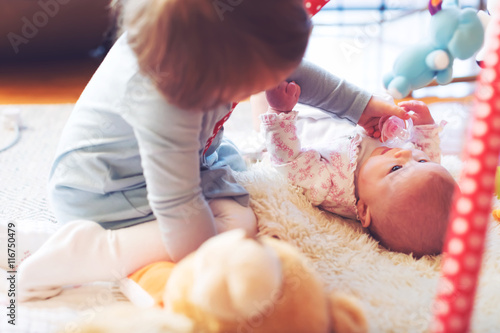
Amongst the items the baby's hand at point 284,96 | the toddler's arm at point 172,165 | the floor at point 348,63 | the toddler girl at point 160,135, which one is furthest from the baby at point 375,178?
the floor at point 348,63

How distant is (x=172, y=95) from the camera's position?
2.08ft

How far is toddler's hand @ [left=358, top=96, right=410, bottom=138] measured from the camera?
991 mm

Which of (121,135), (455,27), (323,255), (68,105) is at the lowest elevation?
(323,255)

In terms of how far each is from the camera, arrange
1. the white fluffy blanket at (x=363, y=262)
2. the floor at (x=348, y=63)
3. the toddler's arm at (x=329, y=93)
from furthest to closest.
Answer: the floor at (x=348, y=63)
the toddler's arm at (x=329, y=93)
the white fluffy blanket at (x=363, y=262)

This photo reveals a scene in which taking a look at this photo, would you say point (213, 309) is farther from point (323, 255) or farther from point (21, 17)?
point (21, 17)

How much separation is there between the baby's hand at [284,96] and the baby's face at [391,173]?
0.61ft

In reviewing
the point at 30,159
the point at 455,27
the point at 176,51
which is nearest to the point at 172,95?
the point at 176,51

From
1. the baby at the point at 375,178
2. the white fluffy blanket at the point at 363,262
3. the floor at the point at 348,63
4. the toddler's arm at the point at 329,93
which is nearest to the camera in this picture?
the white fluffy blanket at the point at 363,262

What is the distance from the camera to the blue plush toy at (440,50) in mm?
1052

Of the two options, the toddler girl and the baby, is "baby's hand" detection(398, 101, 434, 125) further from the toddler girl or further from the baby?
the toddler girl

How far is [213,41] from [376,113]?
1.72 ft

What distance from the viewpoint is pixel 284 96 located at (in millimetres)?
925

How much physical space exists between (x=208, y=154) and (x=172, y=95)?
33 cm

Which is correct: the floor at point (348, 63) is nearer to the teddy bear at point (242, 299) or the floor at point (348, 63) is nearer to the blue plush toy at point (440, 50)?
the blue plush toy at point (440, 50)
